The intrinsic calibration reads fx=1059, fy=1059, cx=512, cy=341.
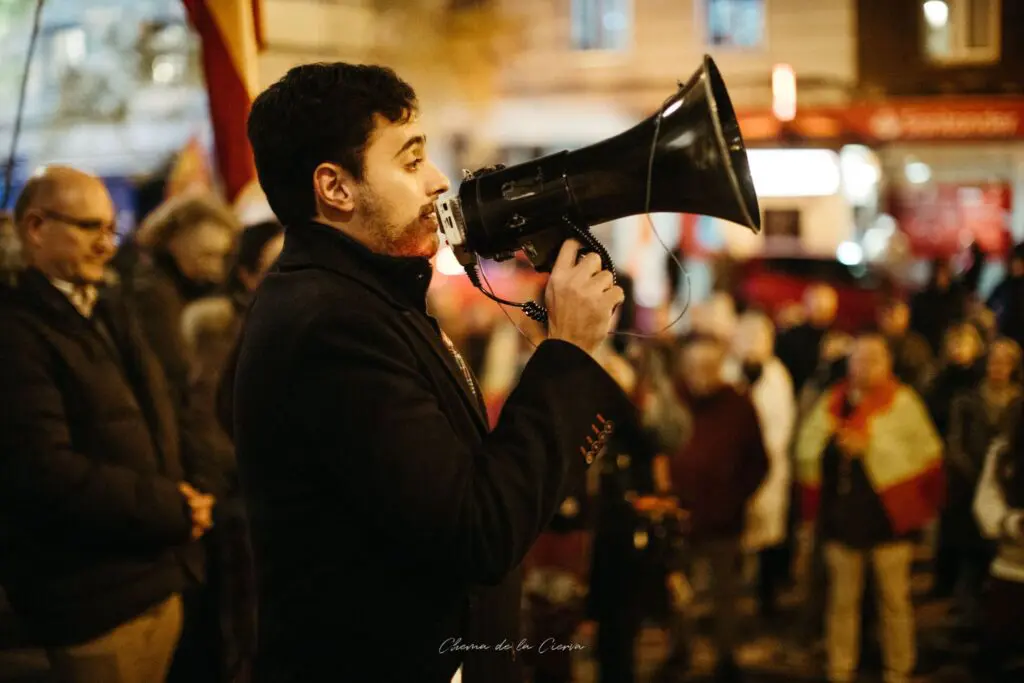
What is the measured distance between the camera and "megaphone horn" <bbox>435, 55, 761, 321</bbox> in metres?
1.76

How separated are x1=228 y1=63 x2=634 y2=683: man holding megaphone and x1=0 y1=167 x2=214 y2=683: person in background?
107cm

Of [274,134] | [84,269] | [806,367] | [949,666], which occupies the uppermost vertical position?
[274,134]

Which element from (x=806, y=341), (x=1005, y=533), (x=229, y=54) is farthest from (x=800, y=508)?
(x=229, y=54)

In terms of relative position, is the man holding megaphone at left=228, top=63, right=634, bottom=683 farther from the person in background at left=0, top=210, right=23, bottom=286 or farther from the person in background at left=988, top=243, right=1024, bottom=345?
the person in background at left=988, top=243, right=1024, bottom=345

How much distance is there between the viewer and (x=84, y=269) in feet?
9.61

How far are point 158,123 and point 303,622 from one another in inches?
455

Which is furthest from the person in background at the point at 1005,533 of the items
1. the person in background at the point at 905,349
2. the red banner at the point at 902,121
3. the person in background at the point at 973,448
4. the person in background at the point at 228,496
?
the red banner at the point at 902,121

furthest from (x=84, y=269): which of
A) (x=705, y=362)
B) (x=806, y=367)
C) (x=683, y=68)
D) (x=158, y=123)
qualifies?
(x=683, y=68)

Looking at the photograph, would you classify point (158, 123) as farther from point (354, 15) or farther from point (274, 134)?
point (274, 134)

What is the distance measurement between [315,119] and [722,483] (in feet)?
13.8

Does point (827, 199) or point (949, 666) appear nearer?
point (949, 666)

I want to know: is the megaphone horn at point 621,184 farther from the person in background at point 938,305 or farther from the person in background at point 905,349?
the person in background at point 938,305

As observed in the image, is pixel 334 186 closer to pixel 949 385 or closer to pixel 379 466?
pixel 379 466

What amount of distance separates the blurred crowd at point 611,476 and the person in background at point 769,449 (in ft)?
0.05
